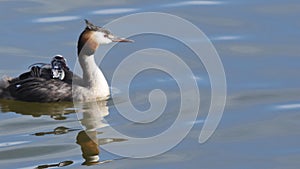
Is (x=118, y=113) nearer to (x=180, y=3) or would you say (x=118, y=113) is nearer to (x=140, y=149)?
(x=140, y=149)

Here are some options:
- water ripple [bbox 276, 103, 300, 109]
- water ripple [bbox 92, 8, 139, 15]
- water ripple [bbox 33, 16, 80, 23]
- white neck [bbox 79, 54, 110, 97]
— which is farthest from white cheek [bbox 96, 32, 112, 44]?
water ripple [bbox 276, 103, 300, 109]

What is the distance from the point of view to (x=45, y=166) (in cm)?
1100

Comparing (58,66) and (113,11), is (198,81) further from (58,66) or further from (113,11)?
(113,11)

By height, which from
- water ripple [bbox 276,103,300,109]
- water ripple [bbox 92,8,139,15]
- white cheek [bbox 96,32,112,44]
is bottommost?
water ripple [bbox 276,103,300,109]

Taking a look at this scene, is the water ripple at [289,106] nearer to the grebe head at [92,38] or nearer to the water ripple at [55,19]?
the grebe head at [92,38]

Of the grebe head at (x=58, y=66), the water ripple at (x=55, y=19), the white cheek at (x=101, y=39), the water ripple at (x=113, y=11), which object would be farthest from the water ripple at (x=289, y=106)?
the water ripple at (x=55, y=19)

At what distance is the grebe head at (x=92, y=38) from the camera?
13852 millimetres

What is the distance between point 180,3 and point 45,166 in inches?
247

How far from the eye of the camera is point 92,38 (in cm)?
1388

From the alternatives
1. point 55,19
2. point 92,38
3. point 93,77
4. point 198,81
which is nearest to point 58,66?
point 93,77

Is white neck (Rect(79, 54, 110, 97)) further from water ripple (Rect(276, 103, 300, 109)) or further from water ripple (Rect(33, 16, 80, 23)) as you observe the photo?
water ripple (Rect(276, 103, 300, 109))

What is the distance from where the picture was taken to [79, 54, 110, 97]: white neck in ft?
44.8

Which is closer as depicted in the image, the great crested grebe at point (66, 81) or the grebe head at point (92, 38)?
the great crested grebe at point (66, 81)

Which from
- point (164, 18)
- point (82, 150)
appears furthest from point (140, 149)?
point (164, 18)
